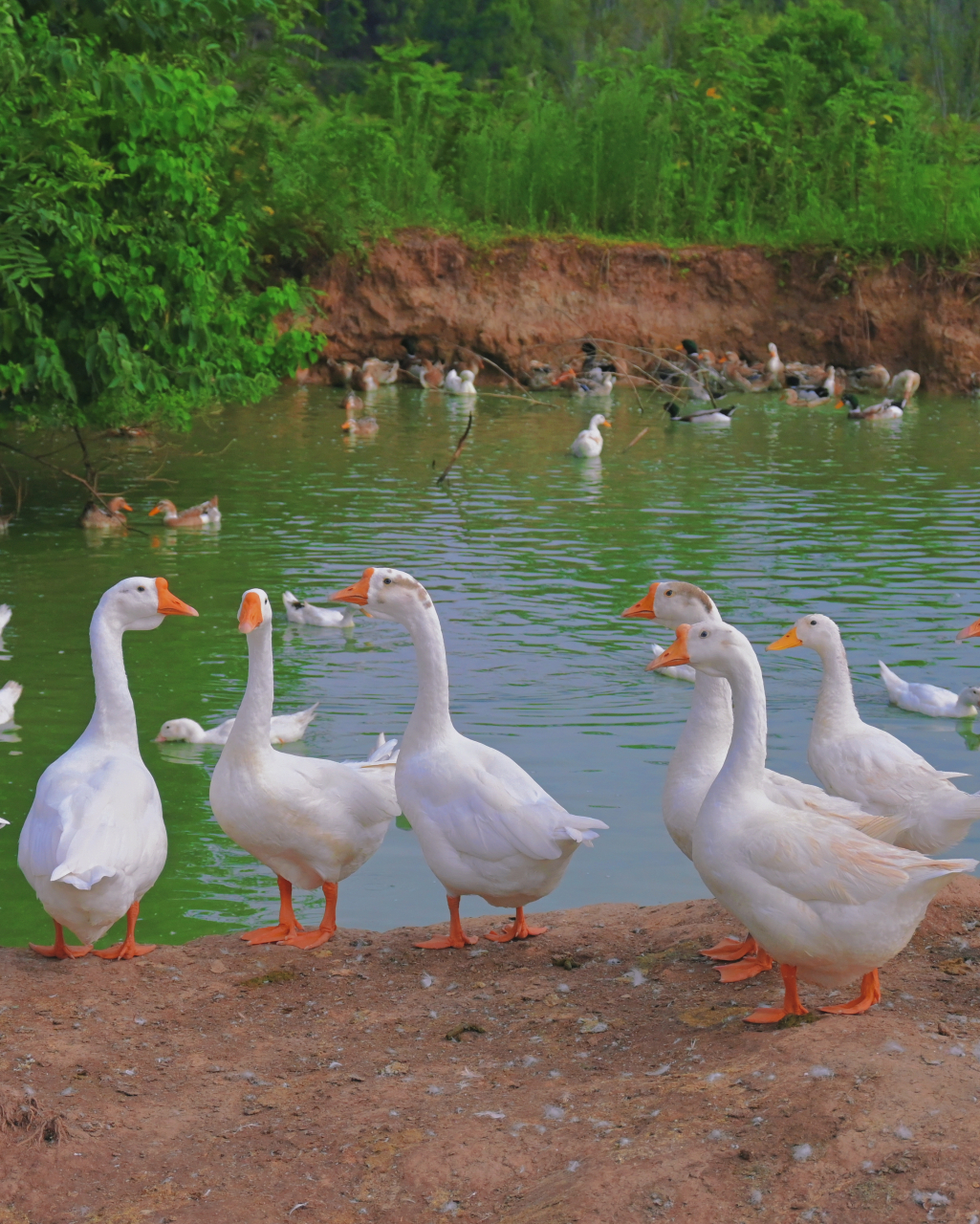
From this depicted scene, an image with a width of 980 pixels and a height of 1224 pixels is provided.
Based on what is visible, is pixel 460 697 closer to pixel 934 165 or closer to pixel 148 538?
pixel 148 538

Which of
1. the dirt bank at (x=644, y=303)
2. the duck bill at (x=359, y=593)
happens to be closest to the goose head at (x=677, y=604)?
the duck bill at (x=359, y=593)

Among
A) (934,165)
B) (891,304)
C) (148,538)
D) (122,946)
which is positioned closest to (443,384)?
(891,304)

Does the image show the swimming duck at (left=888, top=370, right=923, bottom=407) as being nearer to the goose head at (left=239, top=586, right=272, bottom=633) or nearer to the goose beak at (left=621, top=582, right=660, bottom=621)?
the goose beak at (left=621, top=582, right=660, bottom=621)

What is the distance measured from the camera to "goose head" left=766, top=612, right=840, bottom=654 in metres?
6.82

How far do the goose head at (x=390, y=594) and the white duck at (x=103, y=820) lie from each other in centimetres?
75

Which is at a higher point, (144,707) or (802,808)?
(802,808)

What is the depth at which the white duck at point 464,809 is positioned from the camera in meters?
5.47

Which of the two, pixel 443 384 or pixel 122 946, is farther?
pixel 443 384

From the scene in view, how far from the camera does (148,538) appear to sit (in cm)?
1446

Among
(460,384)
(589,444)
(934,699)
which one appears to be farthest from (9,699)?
(460,384)

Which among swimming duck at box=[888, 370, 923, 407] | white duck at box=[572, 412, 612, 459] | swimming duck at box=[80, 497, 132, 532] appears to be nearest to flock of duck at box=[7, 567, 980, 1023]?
swimming duck at box=[80, 497, 132, 532]

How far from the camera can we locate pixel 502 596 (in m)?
12.5

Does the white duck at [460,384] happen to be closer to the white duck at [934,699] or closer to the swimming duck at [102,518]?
the swimming duck at [102,518]

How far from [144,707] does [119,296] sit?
4.90 meters
